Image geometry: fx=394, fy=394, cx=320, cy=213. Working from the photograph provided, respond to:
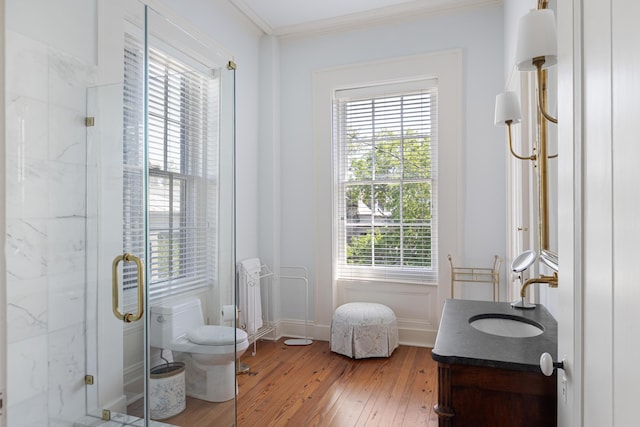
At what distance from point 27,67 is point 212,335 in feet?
4.80

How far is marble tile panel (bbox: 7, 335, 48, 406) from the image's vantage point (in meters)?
1.63

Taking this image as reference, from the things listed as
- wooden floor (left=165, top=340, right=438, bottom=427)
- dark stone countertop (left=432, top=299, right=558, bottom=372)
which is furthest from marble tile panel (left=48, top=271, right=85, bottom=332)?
dark stone countertop (left=432, top=299, right=558, bottom=372)

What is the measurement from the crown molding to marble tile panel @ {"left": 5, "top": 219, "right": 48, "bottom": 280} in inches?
101

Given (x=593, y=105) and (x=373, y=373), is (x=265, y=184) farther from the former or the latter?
(x=593, y=105)

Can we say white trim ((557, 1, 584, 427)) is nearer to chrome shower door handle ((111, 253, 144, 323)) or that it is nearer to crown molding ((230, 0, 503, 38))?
chrome shower door handle ((111, 253, 144, 323))

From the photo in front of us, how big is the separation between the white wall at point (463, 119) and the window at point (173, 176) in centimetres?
204

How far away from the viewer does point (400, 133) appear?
3742 mm

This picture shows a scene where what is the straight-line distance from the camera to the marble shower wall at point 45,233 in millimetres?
1643

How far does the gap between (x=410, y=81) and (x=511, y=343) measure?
2.94 metres

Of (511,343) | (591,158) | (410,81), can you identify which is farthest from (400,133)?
(591,158)

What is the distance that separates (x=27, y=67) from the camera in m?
1.70

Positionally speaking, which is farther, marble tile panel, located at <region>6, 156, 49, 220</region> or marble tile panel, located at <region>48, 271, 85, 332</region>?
marble tile panel, located at <region>48, 271, 85, 332</region>

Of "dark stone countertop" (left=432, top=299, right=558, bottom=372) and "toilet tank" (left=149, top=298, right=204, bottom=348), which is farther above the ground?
"dark stone countertop" (left=432, top=299, right=558, bottom=372)

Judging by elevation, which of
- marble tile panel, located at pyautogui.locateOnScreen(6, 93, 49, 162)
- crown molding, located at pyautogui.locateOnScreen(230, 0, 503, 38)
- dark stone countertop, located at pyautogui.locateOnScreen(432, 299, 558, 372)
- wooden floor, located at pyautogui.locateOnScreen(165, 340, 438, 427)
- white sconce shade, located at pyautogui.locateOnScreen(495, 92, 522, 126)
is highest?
crown molding, located at pyautogui.locateOnScreen(230, 0, 503, 38)
